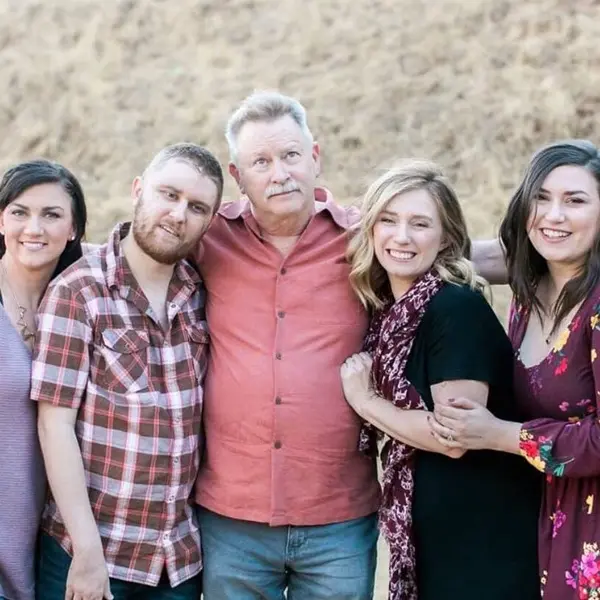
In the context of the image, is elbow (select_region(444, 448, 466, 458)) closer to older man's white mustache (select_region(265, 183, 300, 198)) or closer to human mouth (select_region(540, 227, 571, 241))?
human mouth (select_region(540, 227, 571, 241))

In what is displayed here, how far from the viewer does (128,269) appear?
9.27 feet

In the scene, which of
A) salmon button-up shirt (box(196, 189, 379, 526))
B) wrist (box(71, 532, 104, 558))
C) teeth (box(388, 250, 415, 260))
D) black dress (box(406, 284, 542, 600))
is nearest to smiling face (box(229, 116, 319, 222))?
salmon button-up shirt (box(196, 189, 379, 526))

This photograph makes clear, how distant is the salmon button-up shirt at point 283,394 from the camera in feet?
9.36

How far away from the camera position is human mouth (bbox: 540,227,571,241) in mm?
2692

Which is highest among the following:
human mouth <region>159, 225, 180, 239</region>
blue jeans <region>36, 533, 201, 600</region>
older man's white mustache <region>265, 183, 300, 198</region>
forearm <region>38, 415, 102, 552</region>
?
older man's white mustache <region>265, 183, 300, 198</region>

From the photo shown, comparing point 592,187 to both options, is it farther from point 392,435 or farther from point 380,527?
point 380,527

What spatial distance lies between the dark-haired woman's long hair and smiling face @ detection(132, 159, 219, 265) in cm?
26

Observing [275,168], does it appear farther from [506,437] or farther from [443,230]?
[506,437]

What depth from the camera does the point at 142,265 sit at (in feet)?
9.41

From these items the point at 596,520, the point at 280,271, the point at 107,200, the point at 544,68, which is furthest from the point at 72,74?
the point at 596,520

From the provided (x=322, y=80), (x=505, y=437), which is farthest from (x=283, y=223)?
(x=322, y=80)

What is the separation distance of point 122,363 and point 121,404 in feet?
0.38

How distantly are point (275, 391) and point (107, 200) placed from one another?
28.5 ft

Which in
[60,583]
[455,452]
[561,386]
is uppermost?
[561,386]
